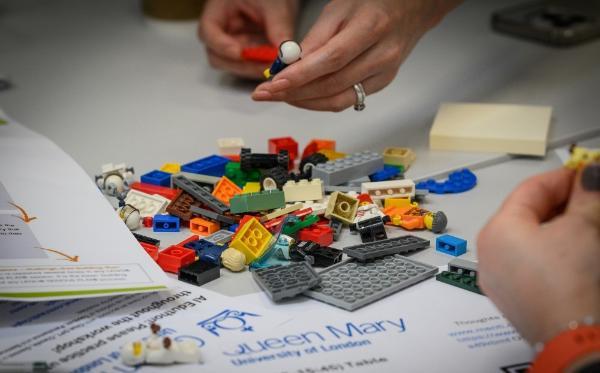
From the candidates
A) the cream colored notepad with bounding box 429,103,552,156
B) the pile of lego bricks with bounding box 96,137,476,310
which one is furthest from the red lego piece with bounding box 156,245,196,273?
the cream colored notepad with bounding box 429,103,552,156

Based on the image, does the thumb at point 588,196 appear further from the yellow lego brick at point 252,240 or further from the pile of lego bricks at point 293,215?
the yellow lego brick at point 252,240

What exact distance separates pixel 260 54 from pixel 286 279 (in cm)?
61

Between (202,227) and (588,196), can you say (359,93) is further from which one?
(588,196)

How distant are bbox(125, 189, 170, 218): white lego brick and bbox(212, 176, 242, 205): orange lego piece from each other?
0.06m

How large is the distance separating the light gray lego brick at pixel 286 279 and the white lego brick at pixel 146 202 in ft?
0.63

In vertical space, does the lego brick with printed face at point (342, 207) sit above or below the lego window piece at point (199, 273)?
above

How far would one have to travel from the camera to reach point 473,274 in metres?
0.82

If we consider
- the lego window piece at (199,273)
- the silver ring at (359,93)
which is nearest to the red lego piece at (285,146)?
the silver ring at (359,93)

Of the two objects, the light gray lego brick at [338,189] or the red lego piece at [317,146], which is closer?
the light gray lego brick at [338,189]

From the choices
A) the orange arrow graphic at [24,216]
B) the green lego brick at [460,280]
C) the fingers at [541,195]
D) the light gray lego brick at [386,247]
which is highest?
the fingers at [541,195]

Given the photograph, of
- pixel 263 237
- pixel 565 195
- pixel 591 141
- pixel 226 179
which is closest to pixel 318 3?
pixel 591 141

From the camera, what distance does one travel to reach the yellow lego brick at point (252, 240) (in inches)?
33.6

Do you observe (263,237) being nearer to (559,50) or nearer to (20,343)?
(20,343)

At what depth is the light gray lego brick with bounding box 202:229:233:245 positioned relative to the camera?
898 mm
